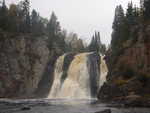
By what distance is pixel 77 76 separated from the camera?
71.1 m

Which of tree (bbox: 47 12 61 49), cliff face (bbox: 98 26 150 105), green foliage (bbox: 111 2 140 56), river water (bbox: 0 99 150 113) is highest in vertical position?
tree (bbox: 47 12 61 49)

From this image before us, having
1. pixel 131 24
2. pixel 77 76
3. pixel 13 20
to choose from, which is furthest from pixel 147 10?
pixel 13 20

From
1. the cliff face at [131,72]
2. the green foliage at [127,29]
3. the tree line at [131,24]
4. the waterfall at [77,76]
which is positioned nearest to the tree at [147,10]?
the tree line at [131,24]

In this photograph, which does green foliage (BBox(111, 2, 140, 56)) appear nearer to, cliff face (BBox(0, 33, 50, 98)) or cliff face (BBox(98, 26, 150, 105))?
cliff face (BBox(98, 26, 150, 105))

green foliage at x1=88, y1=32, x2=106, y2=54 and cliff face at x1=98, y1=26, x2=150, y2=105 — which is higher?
green foliage at x1=88, y1=32, x2=106, y2=54

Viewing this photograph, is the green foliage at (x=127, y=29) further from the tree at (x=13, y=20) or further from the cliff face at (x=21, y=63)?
the tree at (x=13, y=20)

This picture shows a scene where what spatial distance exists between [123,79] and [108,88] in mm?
3955

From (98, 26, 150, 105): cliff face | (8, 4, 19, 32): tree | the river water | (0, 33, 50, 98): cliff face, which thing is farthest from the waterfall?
the river water

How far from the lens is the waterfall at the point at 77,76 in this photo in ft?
223

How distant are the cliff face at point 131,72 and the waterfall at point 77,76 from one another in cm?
776

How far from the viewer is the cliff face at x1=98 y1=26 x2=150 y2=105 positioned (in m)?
45.6

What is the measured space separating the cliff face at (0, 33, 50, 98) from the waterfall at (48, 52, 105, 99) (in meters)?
5.36

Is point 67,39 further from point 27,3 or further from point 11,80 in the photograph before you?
point 11,80

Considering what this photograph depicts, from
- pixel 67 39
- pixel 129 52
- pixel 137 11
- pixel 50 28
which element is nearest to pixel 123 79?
pixel 129 52
